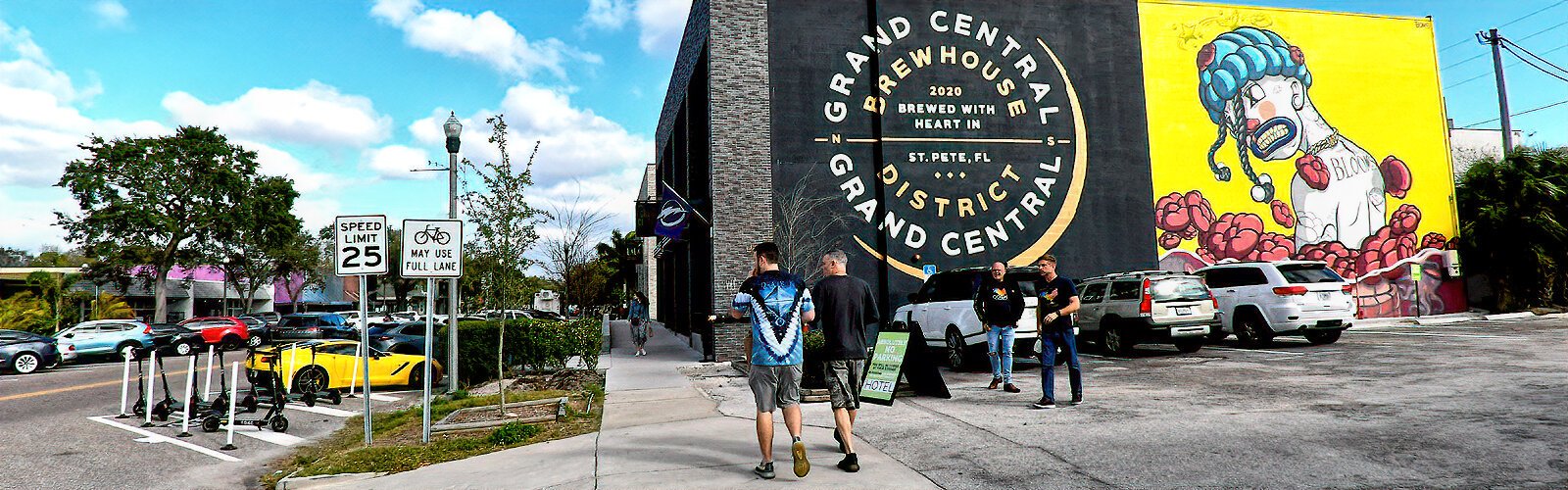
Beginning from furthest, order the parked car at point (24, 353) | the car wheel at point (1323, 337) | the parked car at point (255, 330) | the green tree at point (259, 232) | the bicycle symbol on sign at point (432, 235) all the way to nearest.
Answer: the green tree at point (259, 232) → the parked car at point (255, 330) → the parked car at point (24, 353) → the car wheel at point (1323, 337) → the bicycle symbol on sign at point (432, 235)

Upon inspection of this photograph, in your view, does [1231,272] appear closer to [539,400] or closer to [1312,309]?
[1312,309]

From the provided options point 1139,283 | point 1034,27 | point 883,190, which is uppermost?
point 1034,27

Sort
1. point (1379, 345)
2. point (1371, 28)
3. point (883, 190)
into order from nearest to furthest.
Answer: point (1379, 345) < point (883, 190) < point (1371, 28)

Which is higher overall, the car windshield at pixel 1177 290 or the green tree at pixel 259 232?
the green tree at pixel 259 232

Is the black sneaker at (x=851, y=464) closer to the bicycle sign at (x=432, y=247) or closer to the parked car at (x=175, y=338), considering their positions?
the bicycle sign at (x=432, y=247)

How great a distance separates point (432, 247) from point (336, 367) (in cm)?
711

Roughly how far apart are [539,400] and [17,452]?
5355mm

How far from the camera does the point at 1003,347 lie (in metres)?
9.95

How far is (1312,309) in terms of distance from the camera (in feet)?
47.0

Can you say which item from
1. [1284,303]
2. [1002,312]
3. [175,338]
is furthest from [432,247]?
[175,338]

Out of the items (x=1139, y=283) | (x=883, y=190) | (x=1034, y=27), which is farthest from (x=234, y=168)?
(x=1139, y=283)

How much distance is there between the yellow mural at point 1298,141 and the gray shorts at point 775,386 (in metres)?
19.4

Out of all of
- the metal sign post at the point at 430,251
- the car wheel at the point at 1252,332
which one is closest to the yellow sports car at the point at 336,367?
the metal sign post at the point at 430,251

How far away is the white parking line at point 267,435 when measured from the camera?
943 cm
